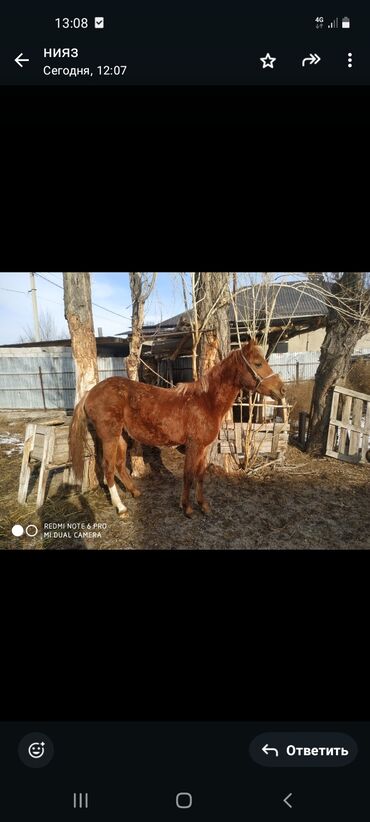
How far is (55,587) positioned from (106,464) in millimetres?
434

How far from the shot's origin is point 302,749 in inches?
36.2

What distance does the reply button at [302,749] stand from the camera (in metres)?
0.91

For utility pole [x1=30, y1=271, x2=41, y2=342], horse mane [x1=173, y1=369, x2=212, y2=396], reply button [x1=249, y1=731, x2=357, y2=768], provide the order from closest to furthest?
1. reply button [x1=249, y1=731, x2=357, y2=768]
2. utility pole [x1=30, y1=271, x2=41, y2=342]
3. horse mane [x1=173, y1=369, x2=212, y2=396]

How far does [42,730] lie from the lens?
95 cm

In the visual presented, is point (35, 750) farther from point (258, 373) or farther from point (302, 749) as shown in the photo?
point (258, 373)

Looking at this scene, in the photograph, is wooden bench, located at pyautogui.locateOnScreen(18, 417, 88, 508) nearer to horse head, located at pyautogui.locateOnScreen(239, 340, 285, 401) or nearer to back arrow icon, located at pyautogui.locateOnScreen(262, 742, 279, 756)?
horse head, located at pyautogui.locateOnScreen(239, 340, 285, 401)

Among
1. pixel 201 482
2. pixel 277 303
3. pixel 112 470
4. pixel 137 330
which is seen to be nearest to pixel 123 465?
pixel 112 470

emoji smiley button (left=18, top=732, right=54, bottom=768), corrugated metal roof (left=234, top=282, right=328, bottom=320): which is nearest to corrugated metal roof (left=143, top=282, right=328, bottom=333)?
corrugated metal roof (left=234, top=282, right=328, bottom=320)

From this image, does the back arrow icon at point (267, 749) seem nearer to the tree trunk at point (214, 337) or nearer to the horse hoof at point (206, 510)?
the horse hoof at point (206, 510)

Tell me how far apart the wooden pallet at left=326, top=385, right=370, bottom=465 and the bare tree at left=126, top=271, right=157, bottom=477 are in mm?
752

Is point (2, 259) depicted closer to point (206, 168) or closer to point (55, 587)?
point (206, 168)

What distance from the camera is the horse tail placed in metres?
1.22

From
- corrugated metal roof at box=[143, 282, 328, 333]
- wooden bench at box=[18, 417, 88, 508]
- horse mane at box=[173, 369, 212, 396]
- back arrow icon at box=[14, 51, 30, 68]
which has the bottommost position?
wooden bench at box=[18, 417, 88, 508]

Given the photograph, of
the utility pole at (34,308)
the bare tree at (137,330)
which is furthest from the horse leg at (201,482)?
the utility pole at (34,308)
